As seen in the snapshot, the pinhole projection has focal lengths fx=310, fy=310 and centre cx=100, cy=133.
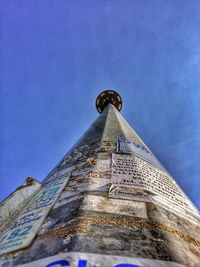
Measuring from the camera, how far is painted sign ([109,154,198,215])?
132 inches

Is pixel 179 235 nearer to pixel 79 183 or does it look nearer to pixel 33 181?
pixel 79 183

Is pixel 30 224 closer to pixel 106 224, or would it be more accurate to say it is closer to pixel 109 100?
pixel 106 224

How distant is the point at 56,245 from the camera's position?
2.31 metres

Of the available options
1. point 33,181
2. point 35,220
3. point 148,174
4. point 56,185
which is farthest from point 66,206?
point 33,181

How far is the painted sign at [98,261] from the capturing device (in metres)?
2.01

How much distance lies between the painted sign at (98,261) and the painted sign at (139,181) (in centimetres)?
106

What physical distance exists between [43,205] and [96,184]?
0.62 m

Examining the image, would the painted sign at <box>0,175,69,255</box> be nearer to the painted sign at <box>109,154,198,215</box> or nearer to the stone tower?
the stone tower

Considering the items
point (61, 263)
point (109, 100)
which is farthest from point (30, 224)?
point (109, 100)

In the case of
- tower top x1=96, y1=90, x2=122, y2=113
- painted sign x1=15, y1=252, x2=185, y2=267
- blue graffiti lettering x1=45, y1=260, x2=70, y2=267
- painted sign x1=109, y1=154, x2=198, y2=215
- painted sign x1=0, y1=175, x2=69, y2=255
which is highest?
tower top x1=96, y1=90, x2=122, y2=113

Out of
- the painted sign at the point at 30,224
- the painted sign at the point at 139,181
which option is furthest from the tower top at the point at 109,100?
the painted sign at the point at 30,224

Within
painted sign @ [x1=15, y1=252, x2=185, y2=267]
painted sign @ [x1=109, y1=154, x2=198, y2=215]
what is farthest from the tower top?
painted sign @ [x1=15, y1=252, x2=185, y2=267]

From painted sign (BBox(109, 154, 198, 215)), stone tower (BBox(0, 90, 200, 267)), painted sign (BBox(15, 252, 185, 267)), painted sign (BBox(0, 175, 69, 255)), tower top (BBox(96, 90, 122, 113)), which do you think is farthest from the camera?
tower top (BBox(96, 90, 122, 113))

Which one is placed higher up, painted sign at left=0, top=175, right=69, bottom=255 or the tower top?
the tower top
